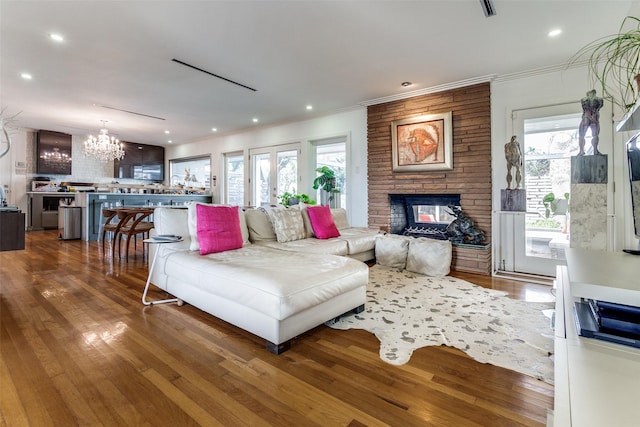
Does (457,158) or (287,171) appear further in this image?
(287,171)

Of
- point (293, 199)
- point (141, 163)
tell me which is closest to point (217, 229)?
point (293, 199)

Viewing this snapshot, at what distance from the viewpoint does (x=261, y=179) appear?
731 cm

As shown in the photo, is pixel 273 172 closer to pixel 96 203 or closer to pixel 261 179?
pixel 261 179

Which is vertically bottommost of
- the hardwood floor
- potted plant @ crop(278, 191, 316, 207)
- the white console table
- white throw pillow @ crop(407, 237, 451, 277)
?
the hardwood floor

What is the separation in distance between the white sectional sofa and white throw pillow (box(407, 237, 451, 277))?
56.5 inches

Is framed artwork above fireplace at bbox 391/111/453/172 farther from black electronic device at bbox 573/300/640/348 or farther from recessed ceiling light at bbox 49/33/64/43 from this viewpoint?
recessed ceiling light at bbox 49/33/64/43

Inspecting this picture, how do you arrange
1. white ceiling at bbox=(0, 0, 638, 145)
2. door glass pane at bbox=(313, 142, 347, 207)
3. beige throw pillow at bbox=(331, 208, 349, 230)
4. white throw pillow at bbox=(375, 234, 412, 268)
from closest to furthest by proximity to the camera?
white ceiling at bbox=(0, 0, 638, 145), white throw pillow at bbox=(375, 234, 412, 268), beige throw pillow at bbox=(331, 208, 349, 230), door glass pane at bbox=(313, 142, 347, 207)

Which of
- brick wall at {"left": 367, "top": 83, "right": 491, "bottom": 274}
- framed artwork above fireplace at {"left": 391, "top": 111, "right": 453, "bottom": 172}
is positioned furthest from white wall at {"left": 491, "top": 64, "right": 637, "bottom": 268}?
framed artwork above fireplace at {"left": 391, "top": 111, "right": 453, "bottom": 172}

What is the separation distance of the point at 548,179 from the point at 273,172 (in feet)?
16.8

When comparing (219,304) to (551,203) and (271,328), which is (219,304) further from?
(551,203)

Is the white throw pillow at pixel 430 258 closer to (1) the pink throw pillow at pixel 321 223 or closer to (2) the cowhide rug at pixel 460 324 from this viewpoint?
(2) the cowhide rug at pixel 460 324

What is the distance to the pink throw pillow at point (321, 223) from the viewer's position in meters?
3.96

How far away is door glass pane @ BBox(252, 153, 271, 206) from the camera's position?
23.5ft

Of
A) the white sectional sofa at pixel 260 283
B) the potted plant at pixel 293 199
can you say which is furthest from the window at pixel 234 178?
the white sectional sofa at pixel 260 283
